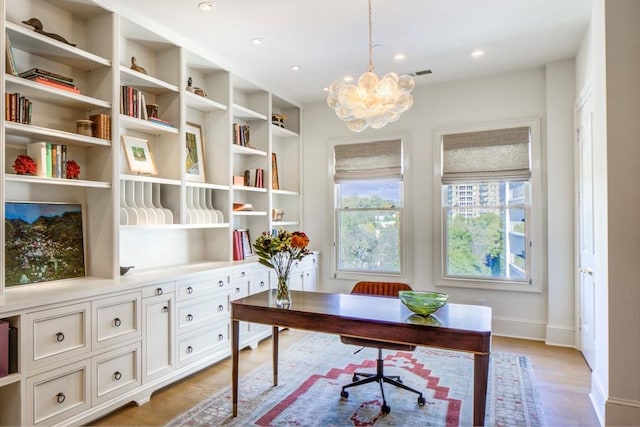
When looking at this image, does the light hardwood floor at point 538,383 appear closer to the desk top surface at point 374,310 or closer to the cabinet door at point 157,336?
the cabinet door at point 157,336

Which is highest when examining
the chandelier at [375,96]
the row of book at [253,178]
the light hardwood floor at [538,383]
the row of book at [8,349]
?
the chandelier at [375,96]

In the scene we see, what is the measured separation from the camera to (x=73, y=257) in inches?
111

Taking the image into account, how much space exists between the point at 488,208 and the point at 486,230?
0.26m

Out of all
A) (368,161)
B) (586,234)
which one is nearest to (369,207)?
(368,161)

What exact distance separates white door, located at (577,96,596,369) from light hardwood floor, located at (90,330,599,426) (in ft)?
0.83

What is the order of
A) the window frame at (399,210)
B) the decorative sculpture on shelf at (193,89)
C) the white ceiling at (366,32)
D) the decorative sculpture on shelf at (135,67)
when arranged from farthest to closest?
the window frame at (399,210)
the decorative sculpture on shelf at (193,89)
the decorative sculpture on shelf at (135,67)
the white ceiling at (366,32)

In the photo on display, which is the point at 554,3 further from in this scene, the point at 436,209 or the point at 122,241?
the point at 122,241

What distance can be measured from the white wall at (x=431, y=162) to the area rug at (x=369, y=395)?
0.78 m

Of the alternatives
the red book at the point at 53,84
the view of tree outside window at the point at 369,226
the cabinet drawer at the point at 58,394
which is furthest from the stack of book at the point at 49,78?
the view of tree outside window at the point at 369,226

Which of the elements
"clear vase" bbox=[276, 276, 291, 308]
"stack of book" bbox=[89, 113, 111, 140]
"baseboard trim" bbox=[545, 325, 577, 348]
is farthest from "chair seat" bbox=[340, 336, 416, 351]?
"baseboard trim" bbox=[545, 325, 577, 348]

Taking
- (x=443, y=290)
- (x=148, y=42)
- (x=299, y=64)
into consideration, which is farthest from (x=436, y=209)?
(x=148, y=42)

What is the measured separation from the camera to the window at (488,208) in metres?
4.23

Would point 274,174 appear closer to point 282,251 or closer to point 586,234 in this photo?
point 282,251

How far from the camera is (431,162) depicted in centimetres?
465
